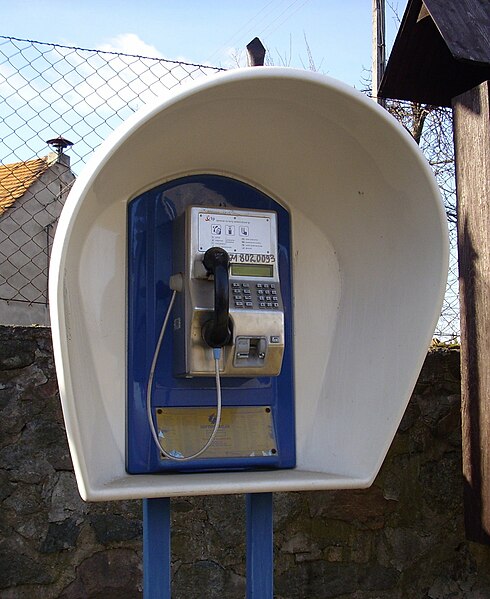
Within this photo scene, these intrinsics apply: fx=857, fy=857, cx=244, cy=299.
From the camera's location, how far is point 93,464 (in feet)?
5.64

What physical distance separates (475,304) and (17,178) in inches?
89.4

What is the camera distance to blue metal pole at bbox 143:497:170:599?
5.80 feet

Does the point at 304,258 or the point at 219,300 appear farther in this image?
the point at 304,258

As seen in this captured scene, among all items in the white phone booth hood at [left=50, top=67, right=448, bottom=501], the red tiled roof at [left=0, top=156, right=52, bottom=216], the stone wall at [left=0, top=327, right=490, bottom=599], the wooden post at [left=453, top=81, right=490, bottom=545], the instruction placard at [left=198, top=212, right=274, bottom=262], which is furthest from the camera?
the red tiled roof at [left=0, top=156, right=52, bottom=216]

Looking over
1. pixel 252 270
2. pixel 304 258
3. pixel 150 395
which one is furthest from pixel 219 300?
pixel 304 258

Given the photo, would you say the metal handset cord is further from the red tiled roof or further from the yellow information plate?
the red tiled roof

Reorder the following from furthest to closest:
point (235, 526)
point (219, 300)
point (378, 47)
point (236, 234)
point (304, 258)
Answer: point (378, 47) → point (235, 526) → point (304, 258) → point (236, 234) → point (219, 300)

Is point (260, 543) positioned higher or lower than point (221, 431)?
lower

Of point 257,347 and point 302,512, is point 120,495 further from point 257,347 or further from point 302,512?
point 302,512

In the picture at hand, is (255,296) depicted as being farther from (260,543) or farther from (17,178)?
(17,178)

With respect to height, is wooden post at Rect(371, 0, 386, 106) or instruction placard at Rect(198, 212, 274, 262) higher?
wooden post at Rect(371, 0, 386, 106)

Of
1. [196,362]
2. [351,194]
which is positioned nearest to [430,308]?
[351,194]

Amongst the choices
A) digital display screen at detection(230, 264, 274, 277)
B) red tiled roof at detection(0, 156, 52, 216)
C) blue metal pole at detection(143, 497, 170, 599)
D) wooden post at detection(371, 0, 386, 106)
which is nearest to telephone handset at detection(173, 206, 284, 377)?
digital display screen at detection(230, 264, 274, 277)

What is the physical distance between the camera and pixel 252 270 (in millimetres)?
1827
